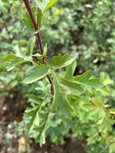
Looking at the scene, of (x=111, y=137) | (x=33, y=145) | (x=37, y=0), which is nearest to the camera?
(x=37, y=0)

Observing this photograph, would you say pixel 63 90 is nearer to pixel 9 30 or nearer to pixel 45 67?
pixel 45 67

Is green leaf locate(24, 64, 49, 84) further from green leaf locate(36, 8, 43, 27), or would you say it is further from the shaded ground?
the shaded ground

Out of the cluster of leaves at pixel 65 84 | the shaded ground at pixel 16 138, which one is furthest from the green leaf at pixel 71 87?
the shaded ground at pixel 16 138

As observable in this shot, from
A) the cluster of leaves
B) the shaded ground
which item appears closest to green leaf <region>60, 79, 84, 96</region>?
the cluster of leaves

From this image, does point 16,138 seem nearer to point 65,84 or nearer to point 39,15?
point 65,84

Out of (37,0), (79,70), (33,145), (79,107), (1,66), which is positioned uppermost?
(37,0)

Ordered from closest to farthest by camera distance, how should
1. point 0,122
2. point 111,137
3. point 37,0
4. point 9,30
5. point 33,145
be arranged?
point 37,0
point 111,137
point 9,30
point 33,145
point 0,122

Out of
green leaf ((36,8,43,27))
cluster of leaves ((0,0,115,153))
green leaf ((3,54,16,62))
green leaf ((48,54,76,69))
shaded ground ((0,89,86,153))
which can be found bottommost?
shaded ground ((0,89,86,153))

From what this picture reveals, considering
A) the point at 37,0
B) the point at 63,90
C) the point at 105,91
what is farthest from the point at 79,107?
the point at 37,0
